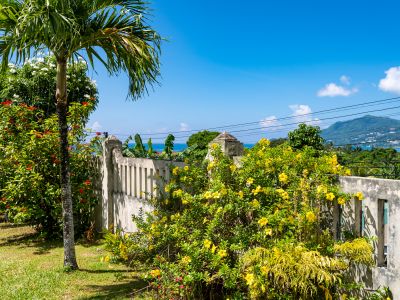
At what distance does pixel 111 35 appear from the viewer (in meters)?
5.80

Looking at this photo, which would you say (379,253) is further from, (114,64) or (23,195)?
(23,195)

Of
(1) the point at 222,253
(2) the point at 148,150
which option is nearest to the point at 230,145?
(1) the point at 222,253

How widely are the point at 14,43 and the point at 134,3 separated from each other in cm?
181

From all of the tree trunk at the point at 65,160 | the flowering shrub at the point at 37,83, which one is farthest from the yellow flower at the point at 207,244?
the flowering shrub at the point at 37,83

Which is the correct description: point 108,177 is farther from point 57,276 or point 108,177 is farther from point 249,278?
point 249,278

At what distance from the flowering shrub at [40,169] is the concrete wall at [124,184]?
19.1 inches

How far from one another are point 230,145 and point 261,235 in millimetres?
1475

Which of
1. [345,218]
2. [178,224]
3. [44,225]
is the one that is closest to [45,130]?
[44,225]

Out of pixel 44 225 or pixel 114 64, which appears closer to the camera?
pixel 114 64

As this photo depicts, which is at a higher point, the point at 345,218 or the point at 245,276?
the point at 345,218

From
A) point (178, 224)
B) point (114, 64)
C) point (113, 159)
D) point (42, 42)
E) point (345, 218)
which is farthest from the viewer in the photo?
point (113, 159)

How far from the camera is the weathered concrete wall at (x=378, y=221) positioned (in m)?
3.70

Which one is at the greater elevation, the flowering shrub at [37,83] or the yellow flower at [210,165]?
the flowering shrub at [37,83]

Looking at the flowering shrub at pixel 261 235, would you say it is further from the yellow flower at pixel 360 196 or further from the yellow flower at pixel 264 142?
the yellow flower at pixel 360 196
